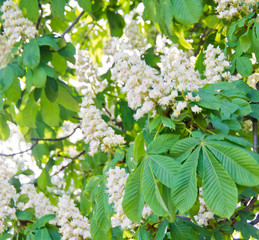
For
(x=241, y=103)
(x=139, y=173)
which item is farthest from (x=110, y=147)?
(x=241, y=103)

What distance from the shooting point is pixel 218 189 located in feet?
3.85

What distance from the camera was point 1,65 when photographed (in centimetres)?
240

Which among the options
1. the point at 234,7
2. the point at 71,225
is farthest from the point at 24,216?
the point at 234,7

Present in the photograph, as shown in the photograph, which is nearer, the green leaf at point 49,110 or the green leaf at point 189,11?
the green leaf at point 189,11

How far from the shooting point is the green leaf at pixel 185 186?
1.18m

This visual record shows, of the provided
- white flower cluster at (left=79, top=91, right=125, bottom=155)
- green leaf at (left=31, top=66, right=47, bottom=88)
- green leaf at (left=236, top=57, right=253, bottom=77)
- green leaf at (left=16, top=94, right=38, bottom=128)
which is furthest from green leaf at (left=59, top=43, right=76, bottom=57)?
green leaf at (left=236, top=57, right=253, bottom=77)

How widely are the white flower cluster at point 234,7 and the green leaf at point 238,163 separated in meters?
1.09

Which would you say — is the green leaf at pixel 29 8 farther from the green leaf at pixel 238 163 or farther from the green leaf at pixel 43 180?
the green leaf at pixel 238 163

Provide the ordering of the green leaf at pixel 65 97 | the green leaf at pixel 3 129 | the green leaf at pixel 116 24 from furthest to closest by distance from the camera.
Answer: the green leaf at pixel 116 24 < the green leaf at pixel 3 129 < the green leaf at pixel 65 97

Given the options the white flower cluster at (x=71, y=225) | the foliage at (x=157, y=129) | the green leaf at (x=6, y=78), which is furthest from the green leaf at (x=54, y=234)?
the green leaf at (x=6, y=78)

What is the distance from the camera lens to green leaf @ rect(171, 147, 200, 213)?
118 cm

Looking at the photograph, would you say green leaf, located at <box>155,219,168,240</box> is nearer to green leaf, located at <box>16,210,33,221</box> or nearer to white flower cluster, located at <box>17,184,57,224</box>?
green leaf, located at <box>16,210,33,221</box>

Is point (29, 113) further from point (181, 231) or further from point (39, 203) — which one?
point (181, 231)

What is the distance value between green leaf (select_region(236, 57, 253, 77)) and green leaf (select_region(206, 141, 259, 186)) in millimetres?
812
